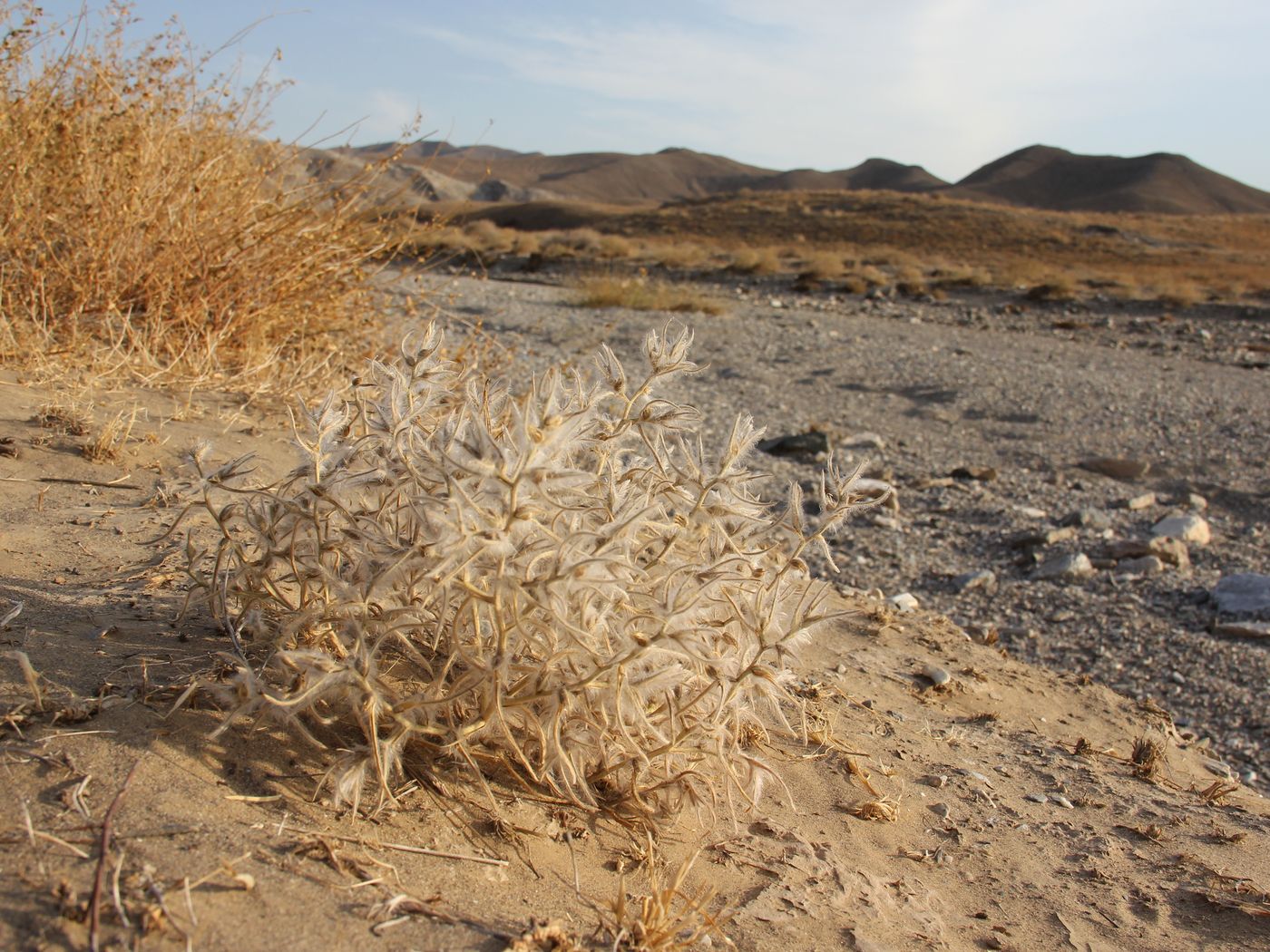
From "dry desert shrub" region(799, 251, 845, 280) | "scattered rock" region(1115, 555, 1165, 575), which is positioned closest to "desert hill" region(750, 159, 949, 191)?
"dry desert shrub" region(799, 251, 845, 280)

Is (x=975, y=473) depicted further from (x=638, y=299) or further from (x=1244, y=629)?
(x=638, y=299)

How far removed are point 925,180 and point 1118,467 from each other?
97503mm

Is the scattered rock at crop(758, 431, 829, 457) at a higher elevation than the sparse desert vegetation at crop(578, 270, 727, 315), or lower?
lower

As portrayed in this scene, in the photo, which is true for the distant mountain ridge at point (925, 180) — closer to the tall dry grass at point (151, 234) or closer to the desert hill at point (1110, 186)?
the desert hill at point (1110, 186)

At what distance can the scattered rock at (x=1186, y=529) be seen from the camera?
5301mm

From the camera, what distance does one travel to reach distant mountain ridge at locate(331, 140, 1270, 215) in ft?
249

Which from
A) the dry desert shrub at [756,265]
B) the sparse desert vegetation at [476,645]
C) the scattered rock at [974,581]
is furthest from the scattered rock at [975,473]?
the dry desert shrub at [756,265]

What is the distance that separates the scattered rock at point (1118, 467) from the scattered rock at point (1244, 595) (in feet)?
6.48

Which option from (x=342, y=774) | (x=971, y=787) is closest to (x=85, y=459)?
(x=342, y=774)

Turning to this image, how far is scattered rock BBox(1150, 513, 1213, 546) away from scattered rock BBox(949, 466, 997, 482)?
109 cm

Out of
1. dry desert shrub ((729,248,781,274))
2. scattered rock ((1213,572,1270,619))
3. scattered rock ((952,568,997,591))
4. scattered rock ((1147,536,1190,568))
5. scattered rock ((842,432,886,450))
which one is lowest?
scattered rock ((952,568,997,591))

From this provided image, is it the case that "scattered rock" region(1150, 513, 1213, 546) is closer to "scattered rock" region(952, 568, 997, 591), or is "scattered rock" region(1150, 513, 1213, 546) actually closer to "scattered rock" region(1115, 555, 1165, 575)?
"scattered rock" region(1115, 555, 1165, 575)

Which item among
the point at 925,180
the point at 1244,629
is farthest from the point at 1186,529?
the point at 925,180

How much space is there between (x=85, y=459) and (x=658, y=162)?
115 meters
